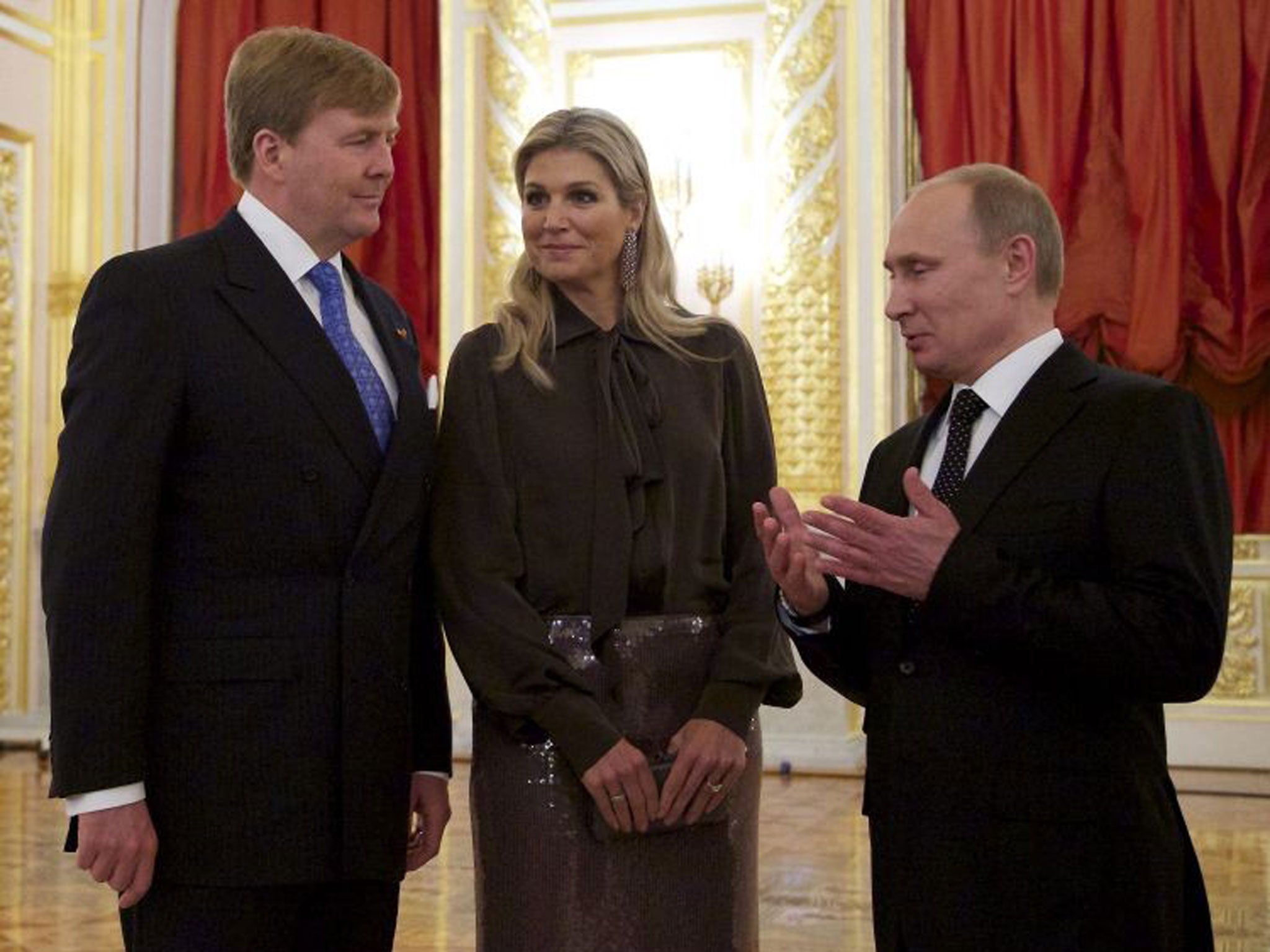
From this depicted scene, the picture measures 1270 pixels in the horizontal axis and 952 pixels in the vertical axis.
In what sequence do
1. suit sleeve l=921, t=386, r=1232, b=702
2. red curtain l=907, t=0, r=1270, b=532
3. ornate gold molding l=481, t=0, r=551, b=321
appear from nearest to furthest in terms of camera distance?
suit sleeve l=921, t=386, r=1232, b=702 < red curtain l=907, t=0, r=1270, b=532 < ornate gold molding l=481, t=0, r=551, b=321

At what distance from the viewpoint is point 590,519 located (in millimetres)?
2254

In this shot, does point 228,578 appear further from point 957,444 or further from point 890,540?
point 957,444

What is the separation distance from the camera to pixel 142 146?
818 centimetres

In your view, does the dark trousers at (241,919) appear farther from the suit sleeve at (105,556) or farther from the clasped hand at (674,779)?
the clasped hand at (674,779)

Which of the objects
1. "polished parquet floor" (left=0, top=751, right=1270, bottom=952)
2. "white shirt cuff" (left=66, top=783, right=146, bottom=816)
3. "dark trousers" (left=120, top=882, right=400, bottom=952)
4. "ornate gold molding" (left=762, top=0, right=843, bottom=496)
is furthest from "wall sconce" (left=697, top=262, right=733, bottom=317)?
"white shirt cuff" (left=66, top=783, right=146, bottom=816)

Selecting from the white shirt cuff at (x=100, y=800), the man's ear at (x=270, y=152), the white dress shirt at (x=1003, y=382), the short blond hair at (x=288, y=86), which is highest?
the short blond hair at (x=288, y=86)

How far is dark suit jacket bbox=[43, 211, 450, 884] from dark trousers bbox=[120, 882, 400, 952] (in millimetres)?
29

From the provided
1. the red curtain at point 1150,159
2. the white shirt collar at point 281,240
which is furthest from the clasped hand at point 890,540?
the red curtain at point 1150,159

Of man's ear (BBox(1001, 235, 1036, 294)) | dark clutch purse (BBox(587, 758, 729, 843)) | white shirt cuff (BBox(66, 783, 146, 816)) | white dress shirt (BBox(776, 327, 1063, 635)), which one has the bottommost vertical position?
dark clutch purse (BBox(587, 758, 729, 843))

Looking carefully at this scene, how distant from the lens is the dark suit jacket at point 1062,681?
5.94 ft

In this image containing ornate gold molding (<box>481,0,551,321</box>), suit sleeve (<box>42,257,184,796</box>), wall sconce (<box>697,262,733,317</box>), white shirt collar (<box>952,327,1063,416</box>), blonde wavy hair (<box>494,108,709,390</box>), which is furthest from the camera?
ornate gold molding (<box>481,0,551,321</box>)

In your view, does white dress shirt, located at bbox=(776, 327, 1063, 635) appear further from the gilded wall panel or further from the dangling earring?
the gilded wall panel

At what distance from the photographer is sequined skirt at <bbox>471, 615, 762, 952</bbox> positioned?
2.21m

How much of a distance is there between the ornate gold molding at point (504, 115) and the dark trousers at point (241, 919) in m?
5.41
